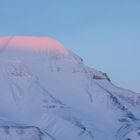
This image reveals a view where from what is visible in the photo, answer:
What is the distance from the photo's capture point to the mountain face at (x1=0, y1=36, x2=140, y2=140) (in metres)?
111

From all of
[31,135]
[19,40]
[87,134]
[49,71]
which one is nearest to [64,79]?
[49,71]

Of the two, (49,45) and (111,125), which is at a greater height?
(49,45)

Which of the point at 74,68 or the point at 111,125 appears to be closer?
the point at 111,125

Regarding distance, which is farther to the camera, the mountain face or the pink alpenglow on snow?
the pink alpenglow on snow

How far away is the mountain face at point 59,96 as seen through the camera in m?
111

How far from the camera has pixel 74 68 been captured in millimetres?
131250

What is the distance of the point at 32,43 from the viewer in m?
130

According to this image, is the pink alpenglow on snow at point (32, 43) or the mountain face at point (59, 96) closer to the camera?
the mountain face at point (59, 96)

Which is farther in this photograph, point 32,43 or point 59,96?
point 32,43

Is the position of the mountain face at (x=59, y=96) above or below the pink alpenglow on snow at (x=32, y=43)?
below

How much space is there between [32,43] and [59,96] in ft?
42.1

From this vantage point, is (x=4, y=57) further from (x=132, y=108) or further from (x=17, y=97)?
(x=132, y=108)

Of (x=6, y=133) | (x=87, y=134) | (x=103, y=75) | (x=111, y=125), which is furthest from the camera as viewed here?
(x=103, y=75)

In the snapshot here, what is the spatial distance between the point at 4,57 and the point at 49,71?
25.7ft
